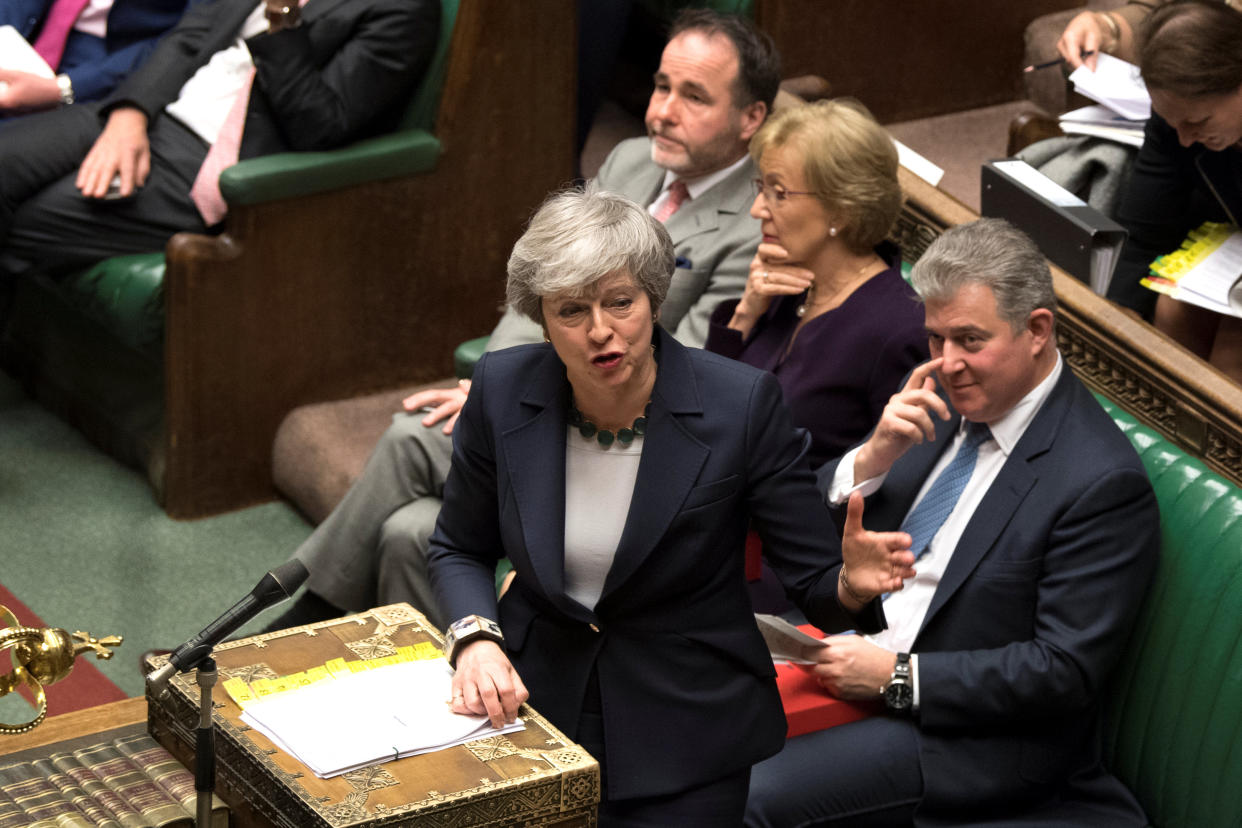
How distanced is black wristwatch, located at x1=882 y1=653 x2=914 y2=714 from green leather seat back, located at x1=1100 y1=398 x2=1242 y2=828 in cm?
35

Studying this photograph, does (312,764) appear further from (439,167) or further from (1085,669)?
(439,167)

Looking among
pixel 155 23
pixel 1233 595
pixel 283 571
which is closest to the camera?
pixel 283 571

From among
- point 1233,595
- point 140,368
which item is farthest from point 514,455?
point 140,368

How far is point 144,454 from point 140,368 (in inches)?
10.4

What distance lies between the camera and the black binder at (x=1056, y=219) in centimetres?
316

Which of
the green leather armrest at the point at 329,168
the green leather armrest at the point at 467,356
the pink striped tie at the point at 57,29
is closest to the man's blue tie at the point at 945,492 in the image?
the green leather armrest at the point at 467,356

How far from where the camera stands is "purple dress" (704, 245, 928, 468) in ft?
10.2

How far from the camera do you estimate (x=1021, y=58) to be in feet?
15.4

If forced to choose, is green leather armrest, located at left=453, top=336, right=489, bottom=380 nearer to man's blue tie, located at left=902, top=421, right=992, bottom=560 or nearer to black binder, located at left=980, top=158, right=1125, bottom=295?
black binder, located at left=980, top=158, right=1125, bottom=295

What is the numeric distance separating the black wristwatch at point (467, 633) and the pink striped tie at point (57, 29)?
281 centimetres

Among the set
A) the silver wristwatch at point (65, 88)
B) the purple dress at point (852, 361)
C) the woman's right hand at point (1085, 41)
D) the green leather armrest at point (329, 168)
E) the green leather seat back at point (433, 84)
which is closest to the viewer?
the purple dress at point (852, 361)

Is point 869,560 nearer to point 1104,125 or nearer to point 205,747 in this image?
point 205,747

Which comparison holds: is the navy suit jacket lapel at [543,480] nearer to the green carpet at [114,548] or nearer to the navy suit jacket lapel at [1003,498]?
the navy suit jacket lapel at [1003,498]

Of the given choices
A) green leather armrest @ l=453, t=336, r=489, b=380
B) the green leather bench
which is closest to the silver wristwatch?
the green leather bench
